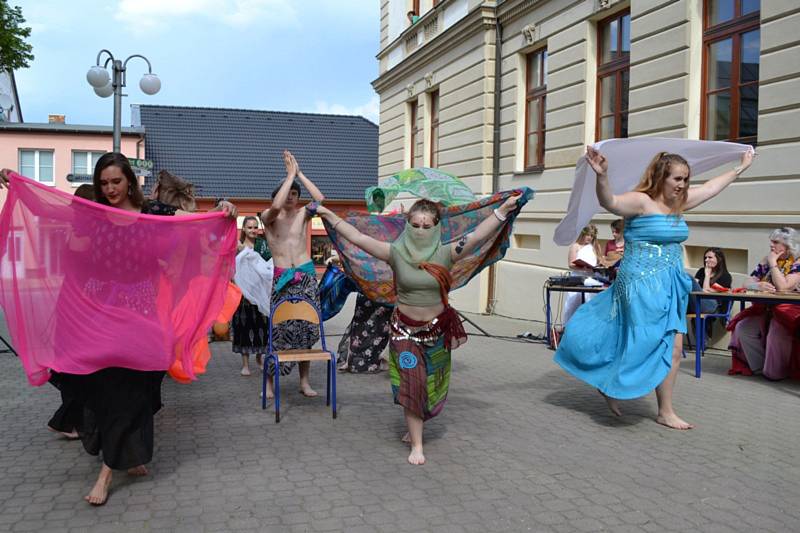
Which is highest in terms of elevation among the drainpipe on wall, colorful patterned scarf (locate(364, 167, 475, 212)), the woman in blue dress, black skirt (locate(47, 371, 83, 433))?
the drainpipe on wall

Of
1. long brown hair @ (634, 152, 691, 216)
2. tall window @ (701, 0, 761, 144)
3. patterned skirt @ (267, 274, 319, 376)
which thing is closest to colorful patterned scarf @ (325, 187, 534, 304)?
patterned skirt @ (267, 274, 319, 376)

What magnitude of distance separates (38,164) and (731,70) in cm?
2848

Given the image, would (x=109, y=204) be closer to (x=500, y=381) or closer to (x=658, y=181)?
(x=658, y=181)

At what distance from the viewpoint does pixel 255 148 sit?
39.4m

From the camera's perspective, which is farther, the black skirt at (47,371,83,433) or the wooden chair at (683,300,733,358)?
the wooden chair at (683,300,733,358)

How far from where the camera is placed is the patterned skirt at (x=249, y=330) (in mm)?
8406

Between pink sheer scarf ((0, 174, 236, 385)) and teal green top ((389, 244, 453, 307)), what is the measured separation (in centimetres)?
148

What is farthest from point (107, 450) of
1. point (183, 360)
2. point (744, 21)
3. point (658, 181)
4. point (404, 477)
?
point (744, 21)

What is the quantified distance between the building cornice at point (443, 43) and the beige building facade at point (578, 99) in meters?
0.04

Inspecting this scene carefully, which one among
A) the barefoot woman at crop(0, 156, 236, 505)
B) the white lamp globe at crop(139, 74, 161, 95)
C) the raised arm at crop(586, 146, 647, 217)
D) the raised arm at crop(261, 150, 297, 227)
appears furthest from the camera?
the white lamp globe at crop(139, 74, 161, 95)

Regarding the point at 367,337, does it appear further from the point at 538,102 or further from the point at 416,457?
the point at 538,102

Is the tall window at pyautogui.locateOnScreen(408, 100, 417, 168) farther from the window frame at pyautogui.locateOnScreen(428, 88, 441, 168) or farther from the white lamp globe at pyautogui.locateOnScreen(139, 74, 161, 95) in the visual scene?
the white lamp globe at pyautogui.locateOnScreen(139, 74, 161, 95)

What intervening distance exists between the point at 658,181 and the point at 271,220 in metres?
3.18

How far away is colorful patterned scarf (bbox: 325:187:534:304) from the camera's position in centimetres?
638
